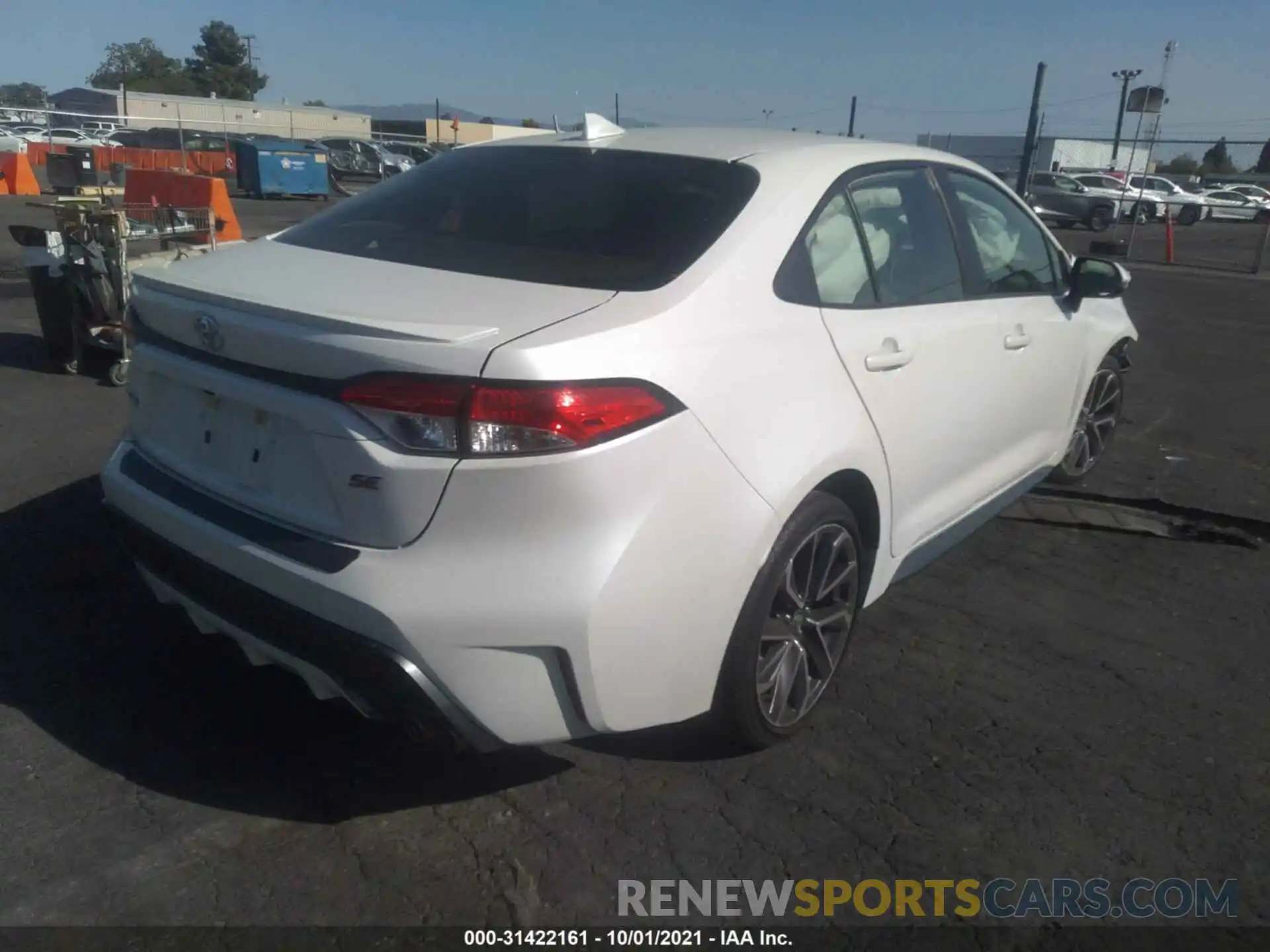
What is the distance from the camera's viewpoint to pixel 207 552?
2584mm

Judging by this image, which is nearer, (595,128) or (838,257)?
(838,257)

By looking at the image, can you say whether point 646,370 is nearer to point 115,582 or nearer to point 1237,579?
point 115,582

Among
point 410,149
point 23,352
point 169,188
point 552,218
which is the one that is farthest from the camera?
point 410,149

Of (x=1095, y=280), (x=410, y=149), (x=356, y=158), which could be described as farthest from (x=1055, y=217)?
(x=1095, y=280)

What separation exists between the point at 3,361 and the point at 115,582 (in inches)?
178

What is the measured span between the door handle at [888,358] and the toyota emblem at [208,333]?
171cm

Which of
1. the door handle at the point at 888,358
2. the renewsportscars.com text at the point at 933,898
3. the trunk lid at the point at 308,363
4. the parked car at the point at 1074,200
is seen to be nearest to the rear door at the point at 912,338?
the door handle at the point at 888,358

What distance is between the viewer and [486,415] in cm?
223

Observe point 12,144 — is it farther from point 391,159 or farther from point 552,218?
point 552,218

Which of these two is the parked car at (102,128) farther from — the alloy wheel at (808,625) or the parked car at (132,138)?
the alloy wheel at (808,625)

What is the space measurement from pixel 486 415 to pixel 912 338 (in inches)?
62.5

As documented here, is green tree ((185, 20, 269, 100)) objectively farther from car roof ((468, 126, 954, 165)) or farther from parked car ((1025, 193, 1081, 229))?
car roof ((468, 126, 954, 165))

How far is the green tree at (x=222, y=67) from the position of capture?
99.8m

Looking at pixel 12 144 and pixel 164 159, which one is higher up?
pixel 12 144
